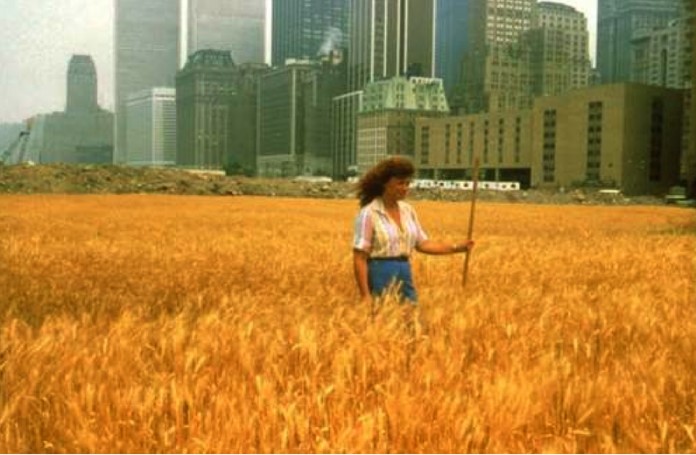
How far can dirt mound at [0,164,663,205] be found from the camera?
53.2 meters

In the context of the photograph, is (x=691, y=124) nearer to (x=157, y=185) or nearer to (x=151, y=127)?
(x=157, y=185)

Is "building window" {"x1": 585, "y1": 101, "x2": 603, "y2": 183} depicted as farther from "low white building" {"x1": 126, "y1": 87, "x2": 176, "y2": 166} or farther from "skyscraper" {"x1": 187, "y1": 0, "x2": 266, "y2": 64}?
"low white building" {"x1": 126, "y1": 87, "x2": 176, "y2": 166}

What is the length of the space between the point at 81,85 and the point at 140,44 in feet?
135

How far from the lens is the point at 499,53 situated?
17500 centimetres

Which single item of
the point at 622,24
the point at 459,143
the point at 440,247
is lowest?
the point at 440,247

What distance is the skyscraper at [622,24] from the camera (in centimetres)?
17250

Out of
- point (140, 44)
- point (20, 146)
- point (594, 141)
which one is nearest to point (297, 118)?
→ point (594, 141)

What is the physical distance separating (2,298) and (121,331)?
2.93 meters

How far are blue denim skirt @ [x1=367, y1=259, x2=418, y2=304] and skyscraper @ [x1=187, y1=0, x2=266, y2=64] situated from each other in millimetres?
80313

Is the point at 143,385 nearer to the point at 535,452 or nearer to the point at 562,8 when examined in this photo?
the point at 535,452

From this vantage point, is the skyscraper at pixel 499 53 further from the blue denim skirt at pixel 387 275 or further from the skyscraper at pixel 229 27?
the blue denim skirt at pixel 387 275

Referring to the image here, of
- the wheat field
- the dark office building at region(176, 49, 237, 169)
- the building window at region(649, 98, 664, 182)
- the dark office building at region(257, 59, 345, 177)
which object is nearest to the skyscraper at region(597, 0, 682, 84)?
the dark office building at region(257, 59, 345, 177)

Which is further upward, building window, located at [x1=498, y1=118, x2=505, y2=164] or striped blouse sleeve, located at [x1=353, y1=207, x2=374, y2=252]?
building window, located at [x1=498, y1=118, x2=505, y2=164]

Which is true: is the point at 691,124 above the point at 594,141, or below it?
above
